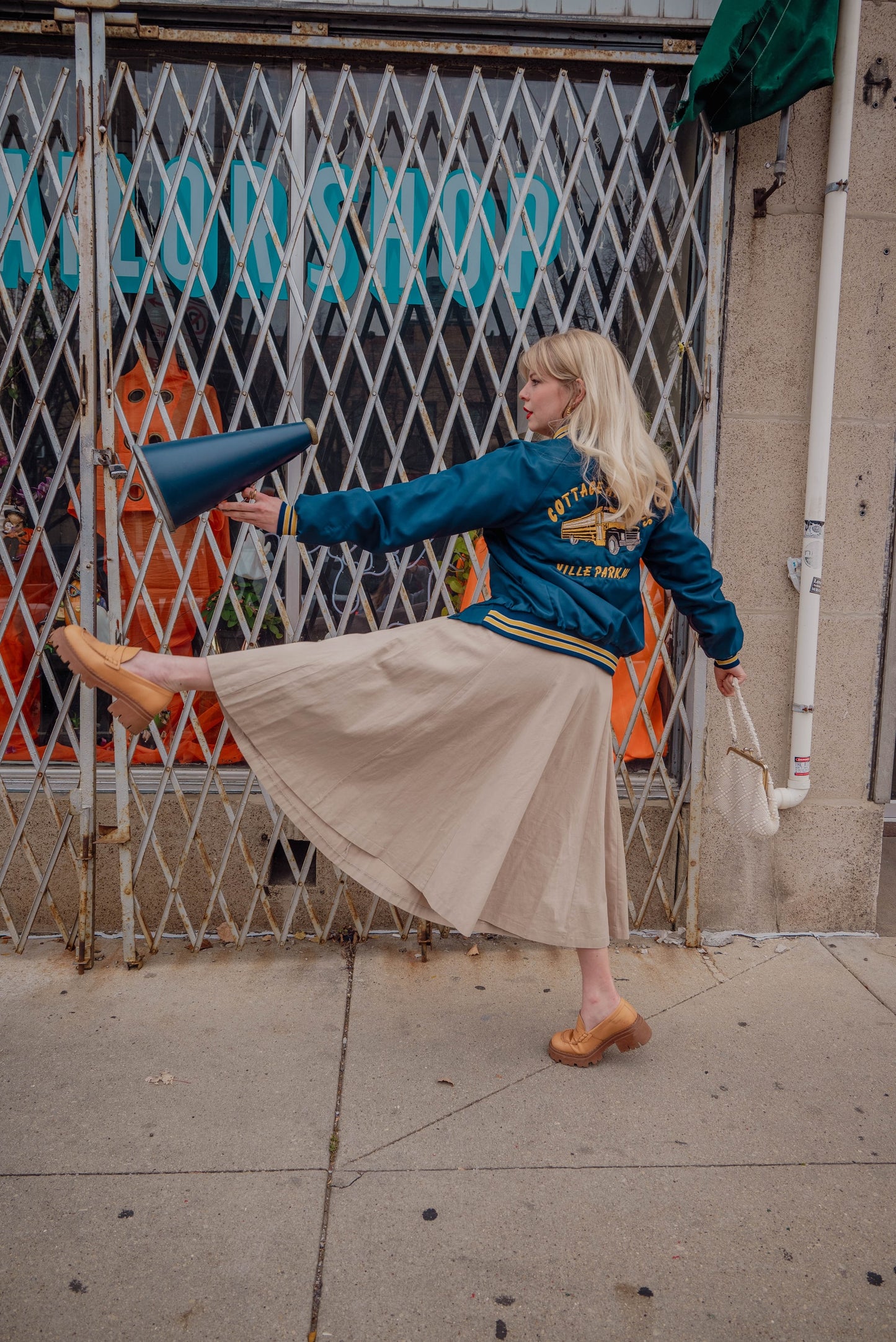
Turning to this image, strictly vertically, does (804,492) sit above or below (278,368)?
below

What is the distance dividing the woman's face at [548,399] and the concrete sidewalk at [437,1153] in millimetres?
1934

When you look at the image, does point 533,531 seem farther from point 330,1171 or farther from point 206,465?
point 330,1171

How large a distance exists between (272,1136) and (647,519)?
6.53ft

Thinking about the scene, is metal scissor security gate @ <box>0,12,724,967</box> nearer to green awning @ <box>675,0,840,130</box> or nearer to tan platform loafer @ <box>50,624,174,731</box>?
green awning @ <box>675,0,840,130</box>

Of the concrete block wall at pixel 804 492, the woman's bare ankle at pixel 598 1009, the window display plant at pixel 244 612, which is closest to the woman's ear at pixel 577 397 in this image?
the concrete block wall at pixel 804 492

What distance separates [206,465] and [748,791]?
80.7 inches

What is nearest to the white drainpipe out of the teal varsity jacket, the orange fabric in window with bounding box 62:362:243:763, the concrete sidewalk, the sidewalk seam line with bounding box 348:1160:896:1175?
the concrete sidewalk

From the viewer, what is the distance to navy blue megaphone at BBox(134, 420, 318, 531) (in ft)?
7.99

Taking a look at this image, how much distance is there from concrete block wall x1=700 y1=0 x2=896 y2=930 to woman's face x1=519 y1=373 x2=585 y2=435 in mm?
1149

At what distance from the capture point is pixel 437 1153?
2482 mm

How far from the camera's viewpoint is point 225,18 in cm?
344

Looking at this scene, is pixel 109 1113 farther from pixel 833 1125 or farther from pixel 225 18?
pixel 225 18

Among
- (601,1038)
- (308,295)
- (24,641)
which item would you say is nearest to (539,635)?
(601,1038)

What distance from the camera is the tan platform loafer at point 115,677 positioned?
2.53 meters
